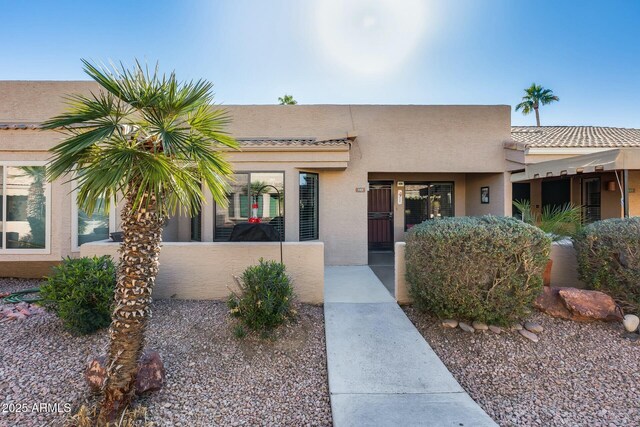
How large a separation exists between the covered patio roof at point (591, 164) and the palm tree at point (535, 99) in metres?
26.1

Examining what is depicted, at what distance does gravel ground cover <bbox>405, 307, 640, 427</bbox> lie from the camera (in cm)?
328

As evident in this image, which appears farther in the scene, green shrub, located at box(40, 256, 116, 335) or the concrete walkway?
green shrub, located at box(40, 256, 116, 335)

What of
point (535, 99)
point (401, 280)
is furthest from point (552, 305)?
point (535, 99)

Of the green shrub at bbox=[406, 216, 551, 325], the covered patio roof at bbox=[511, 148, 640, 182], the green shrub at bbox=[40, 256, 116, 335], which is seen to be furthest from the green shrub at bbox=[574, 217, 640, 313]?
the green shrub at bbox=[40, 256, 116, 335]

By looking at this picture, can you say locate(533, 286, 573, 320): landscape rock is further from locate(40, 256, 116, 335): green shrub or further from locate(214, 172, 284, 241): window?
locate(40, 256, 116, 335): green shrub

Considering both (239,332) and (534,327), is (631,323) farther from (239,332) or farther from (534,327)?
(239,332)

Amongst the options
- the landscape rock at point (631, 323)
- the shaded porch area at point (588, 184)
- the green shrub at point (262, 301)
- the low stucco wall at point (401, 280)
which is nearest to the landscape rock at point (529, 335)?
the landscape rock at point (631, 323)

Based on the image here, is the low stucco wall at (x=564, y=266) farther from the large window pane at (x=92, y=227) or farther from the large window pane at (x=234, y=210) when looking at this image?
the large window pane at (x=92, y=227)

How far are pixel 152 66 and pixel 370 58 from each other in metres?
8.53

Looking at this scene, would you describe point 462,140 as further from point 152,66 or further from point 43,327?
point 43,327

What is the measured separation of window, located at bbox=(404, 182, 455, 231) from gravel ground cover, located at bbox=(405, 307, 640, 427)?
6846 millimetres

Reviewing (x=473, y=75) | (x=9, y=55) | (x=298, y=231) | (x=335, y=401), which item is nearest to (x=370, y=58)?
(x=473, y=75)

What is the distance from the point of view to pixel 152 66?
3.38 m

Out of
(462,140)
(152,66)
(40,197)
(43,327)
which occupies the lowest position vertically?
(43,327)
